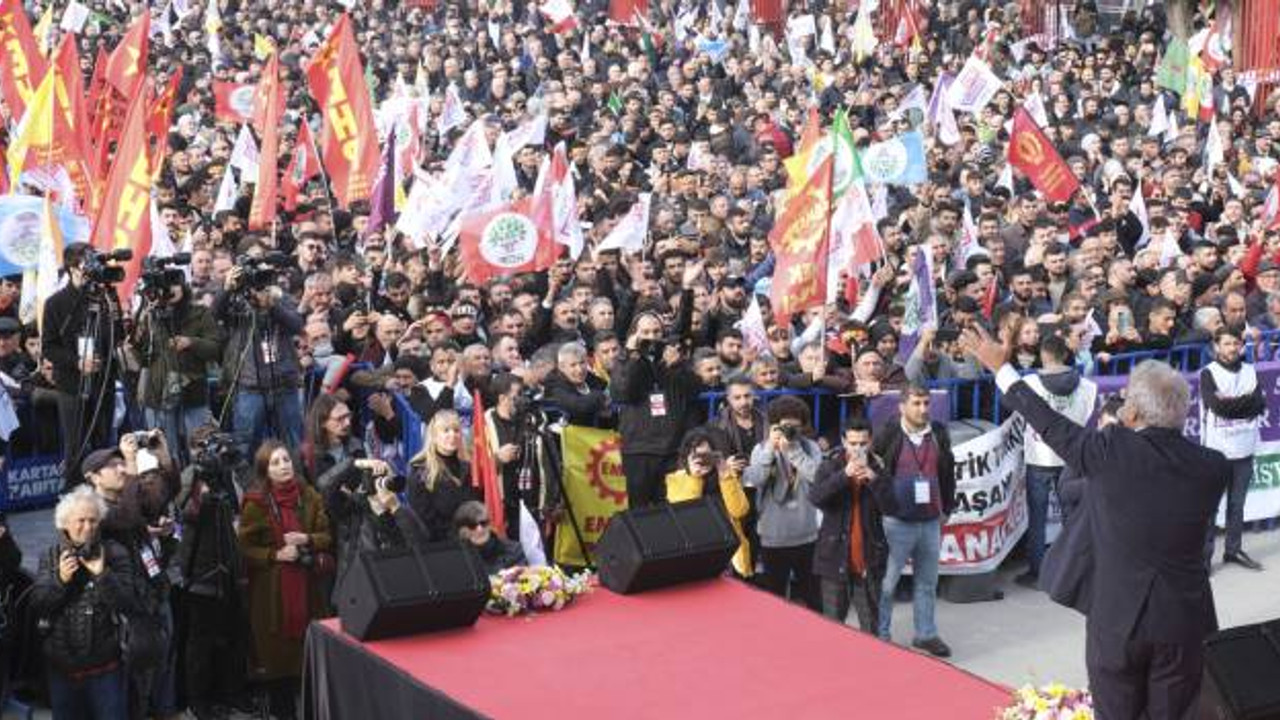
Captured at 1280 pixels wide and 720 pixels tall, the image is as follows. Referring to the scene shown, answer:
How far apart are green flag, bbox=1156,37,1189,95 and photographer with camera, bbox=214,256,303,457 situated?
56.1 ft

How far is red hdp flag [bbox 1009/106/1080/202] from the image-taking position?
1845cm

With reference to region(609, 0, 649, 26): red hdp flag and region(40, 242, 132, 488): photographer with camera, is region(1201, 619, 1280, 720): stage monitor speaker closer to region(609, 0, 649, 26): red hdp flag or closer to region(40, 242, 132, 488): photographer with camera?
region(40, 242, 132, 488): photographer with camera

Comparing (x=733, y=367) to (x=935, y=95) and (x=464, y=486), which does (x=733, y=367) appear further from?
(x=935, y=95)

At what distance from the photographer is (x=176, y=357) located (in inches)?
454

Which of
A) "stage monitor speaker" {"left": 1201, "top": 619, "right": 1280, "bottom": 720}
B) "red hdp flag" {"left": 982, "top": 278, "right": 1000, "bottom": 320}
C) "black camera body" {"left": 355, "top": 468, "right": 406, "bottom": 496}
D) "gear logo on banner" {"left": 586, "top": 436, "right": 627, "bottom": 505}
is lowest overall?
"stage monitor speaker" {"left": 1201, "top": 619, "right": 1280, "bottom": 720}

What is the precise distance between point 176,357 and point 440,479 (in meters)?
2.21

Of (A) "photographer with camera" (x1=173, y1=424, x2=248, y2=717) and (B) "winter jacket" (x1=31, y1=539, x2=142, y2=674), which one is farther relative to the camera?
(A) "photographer with camera" (x1=173, y1=424, x2=248, y2=717)

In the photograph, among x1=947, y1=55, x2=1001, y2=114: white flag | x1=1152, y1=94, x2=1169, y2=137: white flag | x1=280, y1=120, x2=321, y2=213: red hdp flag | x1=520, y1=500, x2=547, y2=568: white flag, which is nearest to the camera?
x1=520, y1=500, x2=547, y2=568: white flag

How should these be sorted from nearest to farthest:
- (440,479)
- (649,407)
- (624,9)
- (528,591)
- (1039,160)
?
1. (528,591)
2. (440,479)
3. (649,407)
4. (1039,160)
5. (624,9)

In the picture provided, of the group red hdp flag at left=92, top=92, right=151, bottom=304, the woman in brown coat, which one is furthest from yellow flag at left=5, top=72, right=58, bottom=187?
the woman in brown coat

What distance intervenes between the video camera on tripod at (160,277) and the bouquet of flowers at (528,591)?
3.12 meters

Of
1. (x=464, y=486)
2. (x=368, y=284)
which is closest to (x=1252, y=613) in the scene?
(x=464, y=486)

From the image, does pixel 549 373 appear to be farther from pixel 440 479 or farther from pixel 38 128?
pixel 38 128

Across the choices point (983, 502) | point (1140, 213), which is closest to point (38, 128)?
point (983, 502)
